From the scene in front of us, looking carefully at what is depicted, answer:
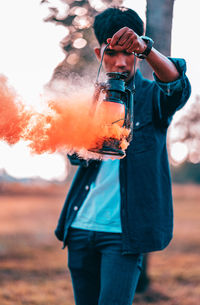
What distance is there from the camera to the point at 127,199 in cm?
225

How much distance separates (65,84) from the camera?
2.24 meters

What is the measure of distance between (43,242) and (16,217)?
5154 millimetres

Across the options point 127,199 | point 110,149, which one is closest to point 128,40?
point 110,149

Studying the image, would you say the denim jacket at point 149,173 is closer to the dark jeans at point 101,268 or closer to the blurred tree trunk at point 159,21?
the dark jeans at point 101,268

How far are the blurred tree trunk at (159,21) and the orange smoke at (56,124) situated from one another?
207 cm

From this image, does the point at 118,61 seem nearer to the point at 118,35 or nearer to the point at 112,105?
the point at 118,35

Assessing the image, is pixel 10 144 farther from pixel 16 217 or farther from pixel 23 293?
pixel 16 217

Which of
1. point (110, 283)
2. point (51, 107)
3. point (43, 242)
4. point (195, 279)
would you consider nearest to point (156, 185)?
point (110, 283)

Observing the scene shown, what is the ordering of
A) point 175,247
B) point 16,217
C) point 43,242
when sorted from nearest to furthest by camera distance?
point 175,247 → point 43,242 → point 16,217

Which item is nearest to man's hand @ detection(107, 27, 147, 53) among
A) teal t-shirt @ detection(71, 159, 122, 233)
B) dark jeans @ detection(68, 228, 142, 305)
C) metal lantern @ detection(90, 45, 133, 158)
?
metal lantern @ detection(90, 45, 133, 158)

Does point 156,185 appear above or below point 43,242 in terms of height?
above

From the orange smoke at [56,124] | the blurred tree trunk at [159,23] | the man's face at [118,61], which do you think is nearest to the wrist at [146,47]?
the man's face at [118,61]

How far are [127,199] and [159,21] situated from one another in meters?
2.60

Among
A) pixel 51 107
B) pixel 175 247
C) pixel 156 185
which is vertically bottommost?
pixel 175 247
